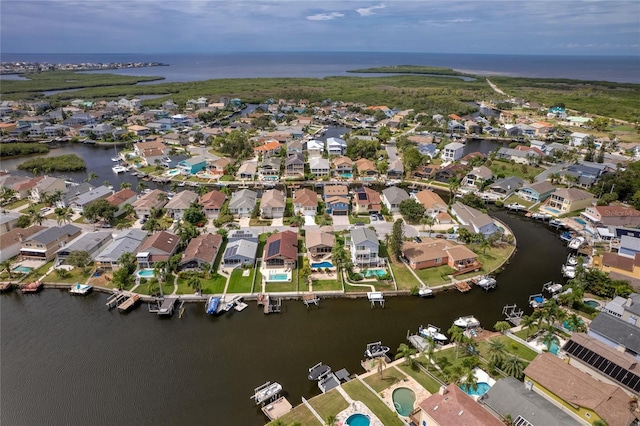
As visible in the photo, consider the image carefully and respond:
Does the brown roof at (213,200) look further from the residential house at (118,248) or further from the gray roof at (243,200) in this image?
the residential house at (118,248)

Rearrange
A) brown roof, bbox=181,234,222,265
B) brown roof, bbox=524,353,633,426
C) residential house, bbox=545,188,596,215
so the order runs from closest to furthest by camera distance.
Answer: brown roof, bbox=524,353,633,426 → brown roof, bbox=181,234,222,265 → residential house, bbox=545,188,596,215

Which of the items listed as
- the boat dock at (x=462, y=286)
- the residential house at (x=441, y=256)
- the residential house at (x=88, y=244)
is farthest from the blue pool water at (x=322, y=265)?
the residential house at (x=88, y=244)

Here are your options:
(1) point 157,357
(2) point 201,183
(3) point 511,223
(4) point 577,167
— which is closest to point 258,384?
(1) point 157,357

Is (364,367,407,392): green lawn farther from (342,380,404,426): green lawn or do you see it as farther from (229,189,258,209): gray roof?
(229,189,258,209): gray roof

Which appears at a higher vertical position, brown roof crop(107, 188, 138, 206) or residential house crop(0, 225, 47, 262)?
brown roof crop(107, 188, 138, 206)

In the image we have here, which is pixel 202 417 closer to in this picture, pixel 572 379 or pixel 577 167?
pixel 572 379

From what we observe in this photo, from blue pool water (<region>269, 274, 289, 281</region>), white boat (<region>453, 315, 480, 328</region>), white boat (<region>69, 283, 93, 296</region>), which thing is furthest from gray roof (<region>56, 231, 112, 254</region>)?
white boat (<region>453, 315, 480, 328</region>)

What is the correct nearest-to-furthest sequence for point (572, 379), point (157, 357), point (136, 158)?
point (572, 379), point (157, 357), point (136, 158)

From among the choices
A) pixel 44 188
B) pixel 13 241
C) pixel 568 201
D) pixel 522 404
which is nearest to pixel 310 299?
pixel 522 404
